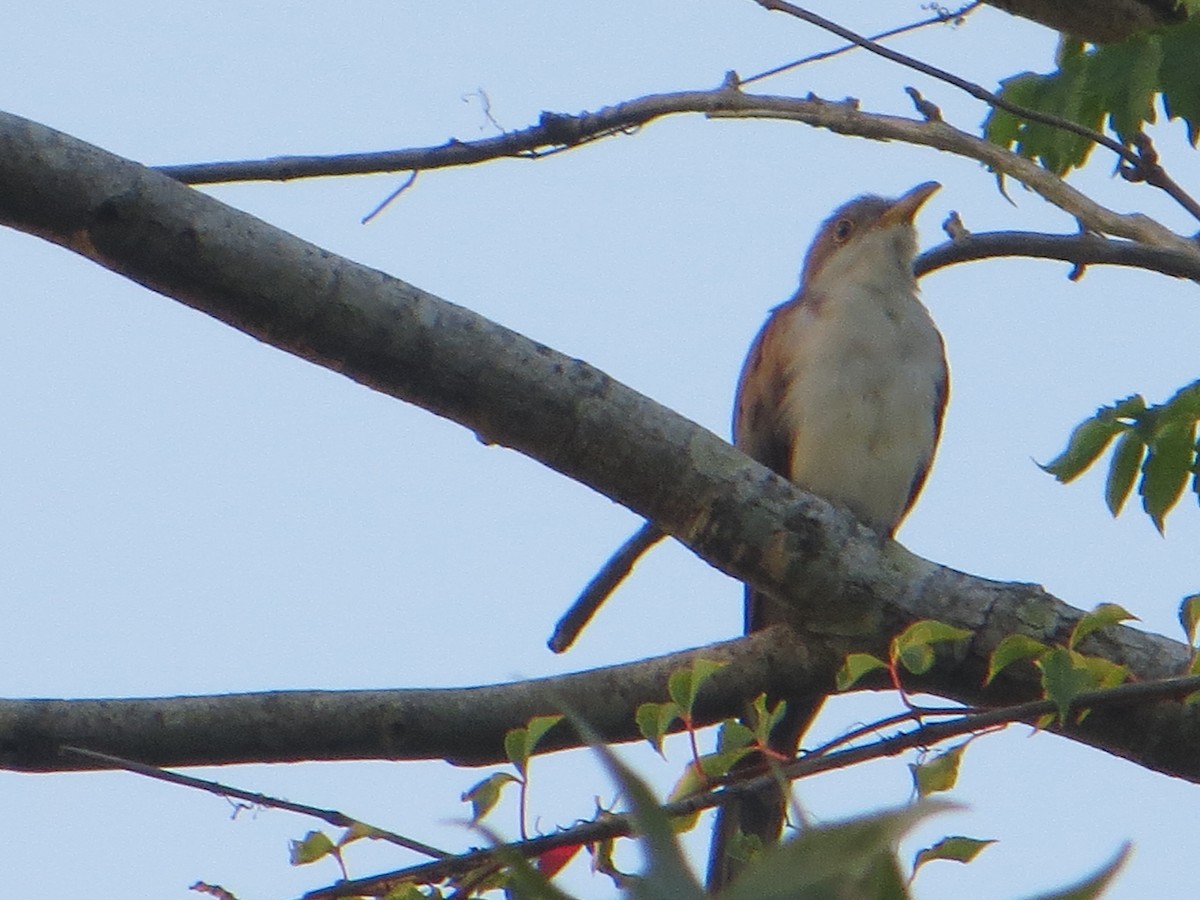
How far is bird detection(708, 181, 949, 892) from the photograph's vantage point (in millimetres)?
5938

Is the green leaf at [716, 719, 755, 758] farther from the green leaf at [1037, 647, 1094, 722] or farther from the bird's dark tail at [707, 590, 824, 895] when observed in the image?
the green leaf at [1037, 647, 1094, 722]

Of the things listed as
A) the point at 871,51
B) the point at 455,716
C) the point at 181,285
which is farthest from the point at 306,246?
the point at 871,51

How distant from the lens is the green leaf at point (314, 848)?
2996 millimetres

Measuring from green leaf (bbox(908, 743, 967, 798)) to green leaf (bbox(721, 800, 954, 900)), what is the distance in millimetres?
1750

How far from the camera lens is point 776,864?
43.3 inches

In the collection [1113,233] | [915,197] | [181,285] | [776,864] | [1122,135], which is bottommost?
[776,864]

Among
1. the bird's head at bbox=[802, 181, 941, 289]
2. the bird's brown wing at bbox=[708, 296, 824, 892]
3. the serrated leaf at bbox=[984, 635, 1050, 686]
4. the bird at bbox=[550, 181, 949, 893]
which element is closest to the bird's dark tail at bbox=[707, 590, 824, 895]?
the bird's brown wing at bbox=[708, 296, 824, 892]

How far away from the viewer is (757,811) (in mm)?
3945

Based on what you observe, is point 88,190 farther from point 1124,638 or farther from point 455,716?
point 1124,638

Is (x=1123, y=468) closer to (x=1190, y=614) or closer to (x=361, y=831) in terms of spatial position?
(x=1190, y=614)

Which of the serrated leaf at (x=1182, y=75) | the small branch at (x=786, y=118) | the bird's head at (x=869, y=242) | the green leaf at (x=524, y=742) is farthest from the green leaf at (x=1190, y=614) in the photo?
the bird's head at (x=869, y=242)

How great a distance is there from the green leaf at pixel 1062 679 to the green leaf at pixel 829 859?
1916 mm

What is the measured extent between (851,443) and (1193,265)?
2.12 m

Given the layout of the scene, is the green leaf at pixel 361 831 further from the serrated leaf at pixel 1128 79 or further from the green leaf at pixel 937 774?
the serrated leaf at pixel 1128 79
